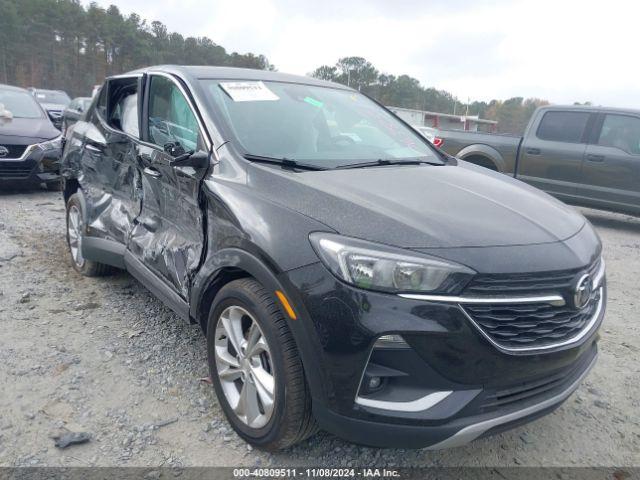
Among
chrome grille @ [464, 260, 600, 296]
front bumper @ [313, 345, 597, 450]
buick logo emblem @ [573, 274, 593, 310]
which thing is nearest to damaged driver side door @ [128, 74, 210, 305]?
front bumper @ [313, 345, 597, 450]

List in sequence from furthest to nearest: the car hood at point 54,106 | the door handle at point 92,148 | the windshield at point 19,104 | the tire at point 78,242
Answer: the car hood at point 54,106
the windshield at point 19,104
the tire at point 78,242
the door handle at point 92,148

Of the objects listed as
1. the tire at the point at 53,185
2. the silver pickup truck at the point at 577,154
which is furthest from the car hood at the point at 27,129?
the silver pickup truck at the point at 577,154

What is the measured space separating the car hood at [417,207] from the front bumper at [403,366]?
271mm

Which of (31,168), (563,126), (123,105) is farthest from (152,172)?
(563,126)

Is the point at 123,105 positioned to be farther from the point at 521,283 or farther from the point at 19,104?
the point at 19,104

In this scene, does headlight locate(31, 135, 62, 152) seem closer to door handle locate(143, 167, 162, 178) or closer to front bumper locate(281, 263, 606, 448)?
door handle locate(143, 167, 162, 178)

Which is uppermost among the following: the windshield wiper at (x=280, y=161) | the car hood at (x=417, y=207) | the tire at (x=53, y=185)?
the windshield wiper at (x=280, y=161)

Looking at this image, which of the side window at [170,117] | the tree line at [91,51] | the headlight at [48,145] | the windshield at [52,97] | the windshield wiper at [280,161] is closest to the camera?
the windshield wiper at [280,161]

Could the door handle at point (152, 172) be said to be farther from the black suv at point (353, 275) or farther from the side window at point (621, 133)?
the side window at point (621, 133)

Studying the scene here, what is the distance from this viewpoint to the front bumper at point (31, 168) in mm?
7307

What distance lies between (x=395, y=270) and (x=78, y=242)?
3.51m

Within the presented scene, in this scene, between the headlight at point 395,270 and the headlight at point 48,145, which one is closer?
the headlight at point 395,270

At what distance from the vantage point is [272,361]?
7.14 feet

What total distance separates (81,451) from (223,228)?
1226 mm
